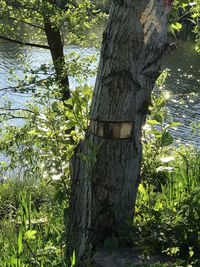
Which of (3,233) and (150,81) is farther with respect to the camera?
(3,233)

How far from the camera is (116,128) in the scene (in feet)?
7.77

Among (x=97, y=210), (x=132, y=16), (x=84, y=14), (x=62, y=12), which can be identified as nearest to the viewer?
(x=132, y=16)

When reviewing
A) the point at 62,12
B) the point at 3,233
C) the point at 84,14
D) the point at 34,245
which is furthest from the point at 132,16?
the point at 84,14

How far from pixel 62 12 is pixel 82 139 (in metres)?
5.63

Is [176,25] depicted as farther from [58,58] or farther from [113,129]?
[58,58]

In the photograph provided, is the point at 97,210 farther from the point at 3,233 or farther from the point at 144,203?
the point at 3,233

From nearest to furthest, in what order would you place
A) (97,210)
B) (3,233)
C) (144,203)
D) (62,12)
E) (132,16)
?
1. (132,16)
2. (97,210)
3. (144,203)
4. (3,233)
5. (62,12)

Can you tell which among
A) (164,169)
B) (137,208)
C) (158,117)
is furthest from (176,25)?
(137,208)

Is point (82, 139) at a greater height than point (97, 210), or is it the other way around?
point (82, 139)

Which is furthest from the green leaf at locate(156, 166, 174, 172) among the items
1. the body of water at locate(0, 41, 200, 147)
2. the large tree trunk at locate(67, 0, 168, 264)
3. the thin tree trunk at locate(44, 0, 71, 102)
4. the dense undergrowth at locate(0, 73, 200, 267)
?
the body of water at locate(0, 41, 200, 147)

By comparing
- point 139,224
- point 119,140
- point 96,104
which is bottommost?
point 139,224

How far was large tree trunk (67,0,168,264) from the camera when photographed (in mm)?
2285

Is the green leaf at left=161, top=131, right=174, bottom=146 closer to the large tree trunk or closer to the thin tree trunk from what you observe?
the large tree trunk

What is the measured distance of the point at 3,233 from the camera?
323 centimetres
